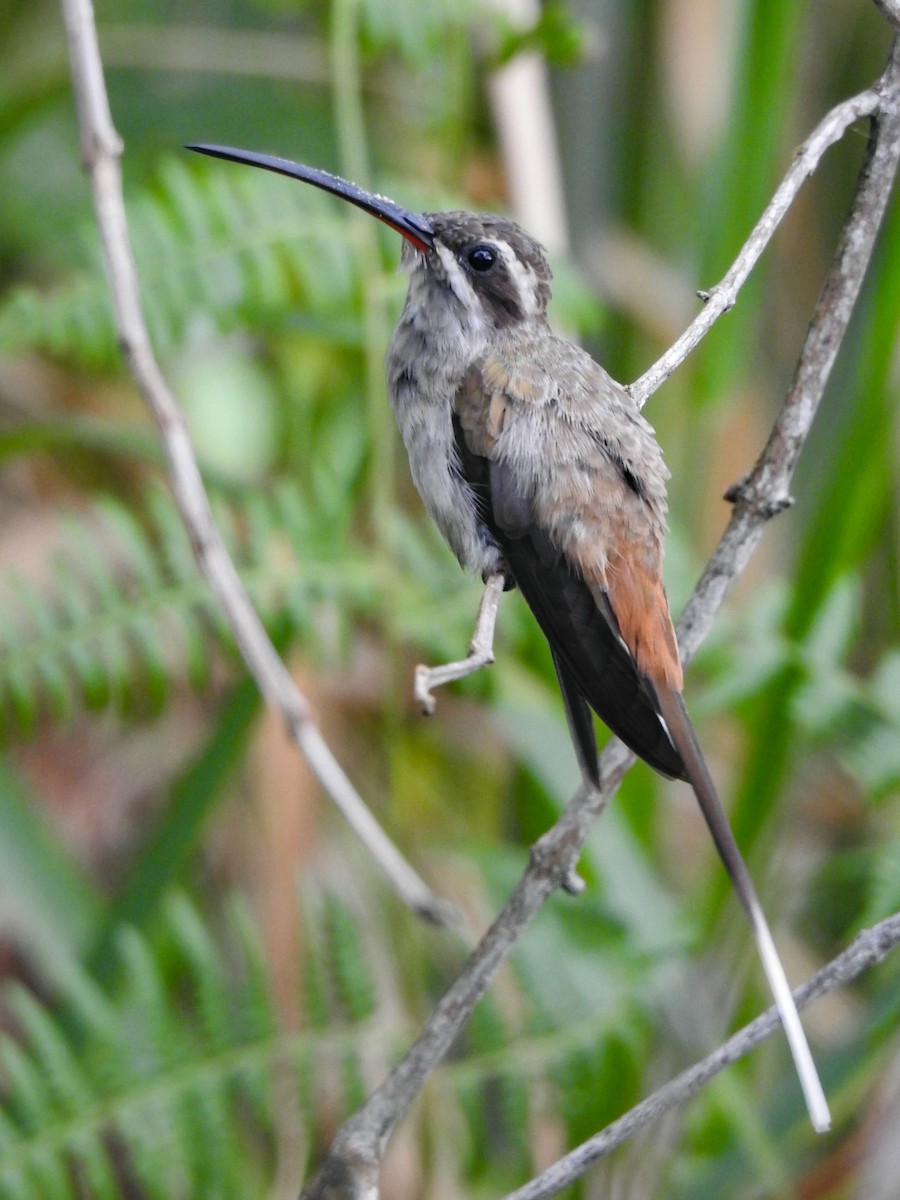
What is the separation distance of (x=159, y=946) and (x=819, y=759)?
1.94 metres

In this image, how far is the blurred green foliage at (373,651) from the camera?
8.30 feet

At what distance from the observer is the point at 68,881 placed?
3348mm

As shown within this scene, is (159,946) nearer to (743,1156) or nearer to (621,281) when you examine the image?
(743,1156)

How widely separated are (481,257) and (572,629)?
0.65 m

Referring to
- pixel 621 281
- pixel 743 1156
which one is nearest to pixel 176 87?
pixel 621 281

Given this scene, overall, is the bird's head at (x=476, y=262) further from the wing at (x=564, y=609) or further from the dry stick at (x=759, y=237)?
the dry stick at (x=759, y=237)

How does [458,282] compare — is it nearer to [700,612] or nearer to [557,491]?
[557,491]

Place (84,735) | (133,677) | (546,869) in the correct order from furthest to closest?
(84,735) → (133,677) → (546,869)

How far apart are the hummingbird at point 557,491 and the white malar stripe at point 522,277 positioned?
1 cm

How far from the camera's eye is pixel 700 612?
5.34ft

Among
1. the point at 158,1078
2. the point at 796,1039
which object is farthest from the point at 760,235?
the point at 158,1078

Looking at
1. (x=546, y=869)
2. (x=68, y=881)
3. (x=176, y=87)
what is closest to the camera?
(x=546, y=869)

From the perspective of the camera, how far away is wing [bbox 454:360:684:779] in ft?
5.11

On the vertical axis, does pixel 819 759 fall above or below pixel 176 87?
below
